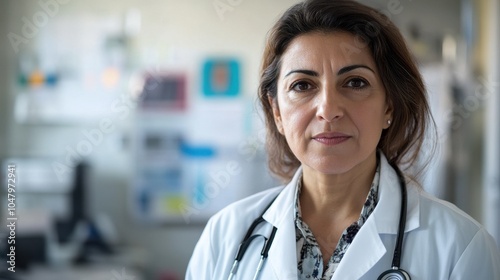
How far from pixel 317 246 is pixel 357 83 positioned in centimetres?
35

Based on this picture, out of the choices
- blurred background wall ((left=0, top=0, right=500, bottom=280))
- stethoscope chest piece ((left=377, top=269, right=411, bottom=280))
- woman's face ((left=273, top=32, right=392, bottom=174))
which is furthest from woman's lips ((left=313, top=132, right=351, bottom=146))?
blurred background wall ((left=0, top=0, right=500, bottom=280))

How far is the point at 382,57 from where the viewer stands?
1.33m

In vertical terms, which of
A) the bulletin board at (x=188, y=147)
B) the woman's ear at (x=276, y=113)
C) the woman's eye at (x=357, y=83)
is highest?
the woman's eye at (x=357, y=83)

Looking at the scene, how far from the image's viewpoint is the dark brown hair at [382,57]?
4.35 feet

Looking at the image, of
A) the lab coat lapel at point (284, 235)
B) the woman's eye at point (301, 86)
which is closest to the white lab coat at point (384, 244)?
the lab coat lapel at point (284, 235)

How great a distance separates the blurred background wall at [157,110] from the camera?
3.98m

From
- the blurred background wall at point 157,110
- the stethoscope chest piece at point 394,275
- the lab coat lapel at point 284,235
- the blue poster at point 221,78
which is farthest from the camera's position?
the blue poster at point 221,78

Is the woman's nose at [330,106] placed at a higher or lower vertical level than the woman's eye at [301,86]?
lower

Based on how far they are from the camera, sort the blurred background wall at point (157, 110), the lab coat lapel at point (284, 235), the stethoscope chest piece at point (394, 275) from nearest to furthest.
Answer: the stethoscope chest piece at point (394, 275) < the lab coat lapel at point (284, 235) < the blurred background wall at point (157, 110)

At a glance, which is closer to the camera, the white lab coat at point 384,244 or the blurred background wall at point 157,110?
the white lab coat at point 384,244

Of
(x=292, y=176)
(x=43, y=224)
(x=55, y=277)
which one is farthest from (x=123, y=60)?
(x=292, y=176)

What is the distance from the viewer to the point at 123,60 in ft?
13.3

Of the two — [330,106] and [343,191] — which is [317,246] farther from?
[330,106]

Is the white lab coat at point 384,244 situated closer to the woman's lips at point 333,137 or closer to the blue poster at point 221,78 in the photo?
the woman's lips at point 333,137
